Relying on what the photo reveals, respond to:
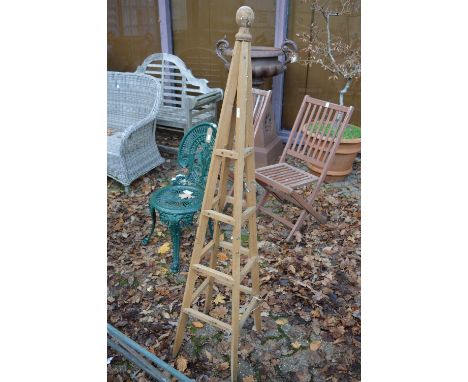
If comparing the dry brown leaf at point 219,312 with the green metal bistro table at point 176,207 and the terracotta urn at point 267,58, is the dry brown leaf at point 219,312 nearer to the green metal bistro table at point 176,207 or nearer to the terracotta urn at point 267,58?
the green metal bistro table at point 176,207

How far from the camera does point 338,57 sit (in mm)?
5074

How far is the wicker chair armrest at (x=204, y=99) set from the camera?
465cm

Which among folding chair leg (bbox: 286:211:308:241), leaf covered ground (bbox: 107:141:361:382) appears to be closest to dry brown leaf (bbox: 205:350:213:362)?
leaf covered ground (bbox: 107:141:361:382)

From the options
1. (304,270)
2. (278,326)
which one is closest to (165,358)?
(278,326)

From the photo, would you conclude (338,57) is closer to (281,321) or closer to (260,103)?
(260,103)

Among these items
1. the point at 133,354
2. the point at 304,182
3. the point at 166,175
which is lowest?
the point at 133,354

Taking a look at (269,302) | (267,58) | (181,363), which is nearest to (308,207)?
(269,302)

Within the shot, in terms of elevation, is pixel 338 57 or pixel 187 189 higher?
pixel 338 57

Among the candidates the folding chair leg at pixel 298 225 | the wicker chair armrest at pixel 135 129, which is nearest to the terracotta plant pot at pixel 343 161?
the folding chair leg at pixel 298 225

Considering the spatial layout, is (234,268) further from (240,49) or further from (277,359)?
(240,49)

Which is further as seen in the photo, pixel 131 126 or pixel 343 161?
pixel 343 161

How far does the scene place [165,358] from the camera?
7.93 feet

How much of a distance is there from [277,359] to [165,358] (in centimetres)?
72

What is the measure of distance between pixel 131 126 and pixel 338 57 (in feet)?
9.53
